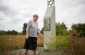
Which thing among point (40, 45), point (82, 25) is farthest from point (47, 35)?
point (82, 25)

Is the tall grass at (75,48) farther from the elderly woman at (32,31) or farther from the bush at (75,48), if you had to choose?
the elderly woman at (32,31)

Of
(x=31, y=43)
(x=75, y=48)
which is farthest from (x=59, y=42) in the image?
(x=75, y=48)

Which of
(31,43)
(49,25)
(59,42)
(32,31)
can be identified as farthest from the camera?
(49,25)

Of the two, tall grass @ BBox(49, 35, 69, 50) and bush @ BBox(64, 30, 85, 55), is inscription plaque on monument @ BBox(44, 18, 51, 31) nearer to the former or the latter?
tall grass @ BBox(49, 35, 69, 50)

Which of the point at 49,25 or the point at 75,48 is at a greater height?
the point at 49,25

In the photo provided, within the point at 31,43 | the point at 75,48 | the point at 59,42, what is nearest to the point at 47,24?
the point at 59,42

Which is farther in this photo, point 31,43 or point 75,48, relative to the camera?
point 31,43

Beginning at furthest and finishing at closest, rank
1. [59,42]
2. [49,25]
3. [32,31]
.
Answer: [49,25] → [59,42] → [32,31]

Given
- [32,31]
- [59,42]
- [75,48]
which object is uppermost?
[32,31]

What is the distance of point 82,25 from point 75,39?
1363 cm

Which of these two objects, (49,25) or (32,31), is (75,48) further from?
(49,25)

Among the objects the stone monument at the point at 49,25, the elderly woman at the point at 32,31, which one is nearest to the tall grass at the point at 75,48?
the elderly woman at the point at 32,31

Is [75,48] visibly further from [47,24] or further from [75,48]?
[47,24]

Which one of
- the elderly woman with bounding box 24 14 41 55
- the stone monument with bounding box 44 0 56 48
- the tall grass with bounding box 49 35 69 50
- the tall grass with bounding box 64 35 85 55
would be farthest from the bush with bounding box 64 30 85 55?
the stone monument with bounding box 44 0 56 48
